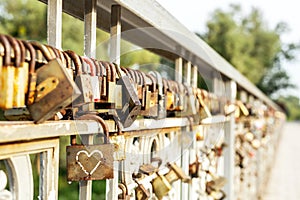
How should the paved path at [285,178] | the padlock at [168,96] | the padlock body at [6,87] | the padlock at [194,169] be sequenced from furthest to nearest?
the paved path at [285,178]
the padlock at [194,169]
the padlock at [168,96]
the padlock body at [6,87]

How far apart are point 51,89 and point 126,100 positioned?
328 mm

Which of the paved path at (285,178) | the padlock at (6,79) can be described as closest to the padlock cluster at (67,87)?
the padlock at (6,79)

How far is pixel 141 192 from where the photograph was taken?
124 centimetres

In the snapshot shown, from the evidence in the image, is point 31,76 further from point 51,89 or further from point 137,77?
point 137,77

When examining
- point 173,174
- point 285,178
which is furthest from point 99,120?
point 285,178

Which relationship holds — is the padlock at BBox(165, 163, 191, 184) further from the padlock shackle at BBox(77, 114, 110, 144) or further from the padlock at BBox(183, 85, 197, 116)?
the padlock shackle at BBox(77, 114, 110, 144)

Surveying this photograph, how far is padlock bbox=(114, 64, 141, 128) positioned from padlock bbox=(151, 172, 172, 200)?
0.41m

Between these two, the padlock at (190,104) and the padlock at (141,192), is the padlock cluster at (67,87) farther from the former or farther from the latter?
the padlock at (190,104)

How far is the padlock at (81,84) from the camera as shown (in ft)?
2.65

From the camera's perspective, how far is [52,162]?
0.79 meters

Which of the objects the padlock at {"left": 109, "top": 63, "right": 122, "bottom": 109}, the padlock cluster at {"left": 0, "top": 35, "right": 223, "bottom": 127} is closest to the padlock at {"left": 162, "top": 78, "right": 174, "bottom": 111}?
the padlock cluster at {"left": 0, "top": 35, "right": 223, "bottom": 127}

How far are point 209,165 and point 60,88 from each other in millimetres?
1569

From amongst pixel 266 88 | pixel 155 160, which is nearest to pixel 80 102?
pixel 155 160

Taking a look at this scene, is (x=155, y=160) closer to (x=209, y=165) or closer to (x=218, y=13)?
(x=209, y=165)
